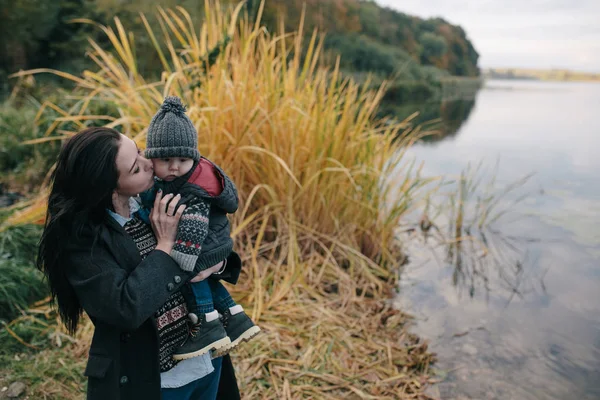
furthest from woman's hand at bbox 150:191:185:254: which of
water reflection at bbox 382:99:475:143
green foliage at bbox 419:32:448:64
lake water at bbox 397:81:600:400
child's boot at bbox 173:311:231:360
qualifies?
green foliage at bbox 419:32:448:64

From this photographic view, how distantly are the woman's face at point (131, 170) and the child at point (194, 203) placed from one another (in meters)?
0.03

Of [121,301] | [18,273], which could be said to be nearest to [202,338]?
[121,301]

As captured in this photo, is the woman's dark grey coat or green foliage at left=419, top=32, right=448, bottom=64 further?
green foliage at left=419, top=32, right=448, bottom=64

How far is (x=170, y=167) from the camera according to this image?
1.11 m

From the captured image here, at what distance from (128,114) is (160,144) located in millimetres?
2167

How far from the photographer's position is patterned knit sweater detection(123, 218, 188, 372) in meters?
1.13

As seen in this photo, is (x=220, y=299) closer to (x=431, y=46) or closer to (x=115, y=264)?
(x=115, y=264)

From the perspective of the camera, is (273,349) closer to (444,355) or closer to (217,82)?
(444,355)

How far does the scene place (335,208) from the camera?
127 inches

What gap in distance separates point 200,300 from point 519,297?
2984 mm

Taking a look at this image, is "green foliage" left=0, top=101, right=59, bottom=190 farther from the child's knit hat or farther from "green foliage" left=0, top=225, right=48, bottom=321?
the child's knit hat

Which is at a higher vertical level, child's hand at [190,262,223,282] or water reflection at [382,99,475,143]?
child's hand at [190,262,223,282]

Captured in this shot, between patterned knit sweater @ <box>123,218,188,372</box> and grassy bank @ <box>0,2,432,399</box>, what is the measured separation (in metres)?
1.00

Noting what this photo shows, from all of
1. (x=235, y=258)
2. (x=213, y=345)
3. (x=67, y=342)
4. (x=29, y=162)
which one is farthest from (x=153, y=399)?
(x=29, y=162)
